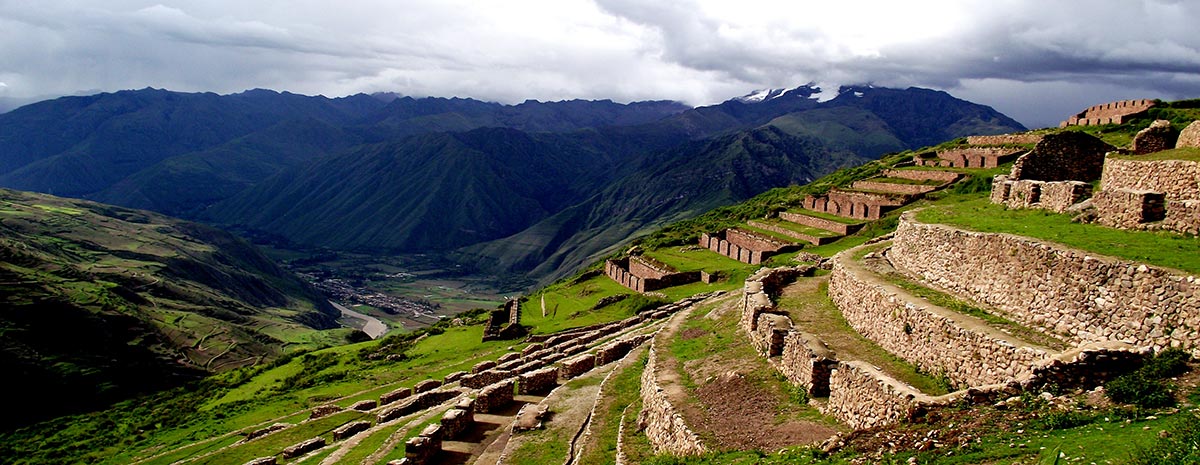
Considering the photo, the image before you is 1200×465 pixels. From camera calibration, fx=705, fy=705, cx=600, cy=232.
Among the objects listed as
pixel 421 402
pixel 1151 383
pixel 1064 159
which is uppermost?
pixel 1064 159

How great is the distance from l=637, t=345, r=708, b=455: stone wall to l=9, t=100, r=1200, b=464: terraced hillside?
3.0 inches

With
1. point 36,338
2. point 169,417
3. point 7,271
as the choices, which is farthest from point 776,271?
point 7,271

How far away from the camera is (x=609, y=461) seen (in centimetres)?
1781

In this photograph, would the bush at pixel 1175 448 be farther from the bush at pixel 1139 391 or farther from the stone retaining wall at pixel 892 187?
the stone retaining wall at pixel 892 187

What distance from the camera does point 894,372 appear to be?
1561 cm

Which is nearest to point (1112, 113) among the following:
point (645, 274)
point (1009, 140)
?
point (1009, 140)

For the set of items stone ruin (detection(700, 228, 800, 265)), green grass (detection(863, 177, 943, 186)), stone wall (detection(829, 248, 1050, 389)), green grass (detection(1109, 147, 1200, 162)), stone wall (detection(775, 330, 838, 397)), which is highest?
green grass (detection(1109, 147, 1200, 162))

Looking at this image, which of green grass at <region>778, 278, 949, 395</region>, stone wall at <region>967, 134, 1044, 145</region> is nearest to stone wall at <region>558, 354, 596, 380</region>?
green grass at <region>778, 278, 949, 395</region>

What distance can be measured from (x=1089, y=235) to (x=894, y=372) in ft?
17.3

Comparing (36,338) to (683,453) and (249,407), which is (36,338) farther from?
(683,453)

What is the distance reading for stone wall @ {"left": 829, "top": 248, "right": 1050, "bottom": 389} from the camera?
13.1m

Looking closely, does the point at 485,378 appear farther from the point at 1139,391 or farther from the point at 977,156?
the point at 977,156

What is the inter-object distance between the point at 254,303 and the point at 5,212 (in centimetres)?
6042

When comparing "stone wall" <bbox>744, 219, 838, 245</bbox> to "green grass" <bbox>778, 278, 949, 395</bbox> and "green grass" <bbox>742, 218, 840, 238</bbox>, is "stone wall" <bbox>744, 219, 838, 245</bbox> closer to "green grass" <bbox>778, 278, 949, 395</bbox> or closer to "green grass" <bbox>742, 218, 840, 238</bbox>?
"green grass" <bbox>742, 218, 840, 238</bbox>
